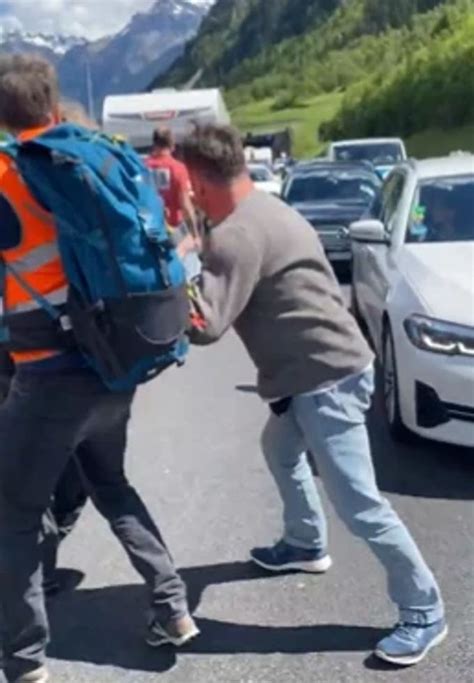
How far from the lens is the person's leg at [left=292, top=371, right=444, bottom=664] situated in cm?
474

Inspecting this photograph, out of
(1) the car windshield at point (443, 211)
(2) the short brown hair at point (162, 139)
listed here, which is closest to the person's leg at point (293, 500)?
(1) the car windshield at point (443, 211)

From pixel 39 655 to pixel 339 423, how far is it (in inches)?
47.5

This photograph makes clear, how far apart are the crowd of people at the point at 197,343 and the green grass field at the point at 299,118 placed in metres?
77.8

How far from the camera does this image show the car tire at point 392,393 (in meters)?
7.55

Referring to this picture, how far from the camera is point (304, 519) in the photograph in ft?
18.1

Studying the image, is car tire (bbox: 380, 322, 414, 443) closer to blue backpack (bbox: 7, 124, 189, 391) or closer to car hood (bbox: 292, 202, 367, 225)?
blue backpack (bbox: 7, 124, 189, 391)

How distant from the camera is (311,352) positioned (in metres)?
4.70

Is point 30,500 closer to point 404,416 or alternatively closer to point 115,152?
point 115,152

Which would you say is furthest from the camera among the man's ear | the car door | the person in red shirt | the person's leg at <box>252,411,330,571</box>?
the person in red shirt

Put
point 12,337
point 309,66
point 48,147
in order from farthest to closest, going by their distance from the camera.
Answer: point 309,66 < point 12,337 < point 48,147

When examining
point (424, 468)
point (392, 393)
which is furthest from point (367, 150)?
point (424, 468)

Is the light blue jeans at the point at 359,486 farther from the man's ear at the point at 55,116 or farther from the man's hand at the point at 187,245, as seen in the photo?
the man's ear at the point at 55,116

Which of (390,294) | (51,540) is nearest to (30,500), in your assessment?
(51,540)

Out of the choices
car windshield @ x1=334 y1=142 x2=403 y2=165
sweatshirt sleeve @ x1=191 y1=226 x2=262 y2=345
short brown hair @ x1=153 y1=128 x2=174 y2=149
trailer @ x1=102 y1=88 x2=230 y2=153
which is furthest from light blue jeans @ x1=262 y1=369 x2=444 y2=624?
car windshield @ x1=334 y1=142 x2=403 y2=165
